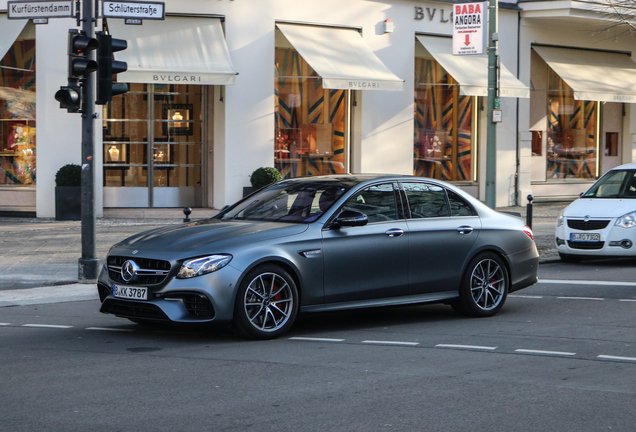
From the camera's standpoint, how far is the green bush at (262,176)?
2005cm

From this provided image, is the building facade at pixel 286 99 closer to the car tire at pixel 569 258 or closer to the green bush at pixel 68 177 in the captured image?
the green bush at pixel 68 177

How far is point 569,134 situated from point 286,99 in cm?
965

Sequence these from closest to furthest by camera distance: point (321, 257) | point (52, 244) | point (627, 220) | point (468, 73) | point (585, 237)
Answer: point (321, 257), point (627, 220), point (585, 237), point (52, 244), point (468, 73)

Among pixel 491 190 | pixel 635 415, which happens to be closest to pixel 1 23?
pixel 491 190

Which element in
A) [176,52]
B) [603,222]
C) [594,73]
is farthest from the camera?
[594,73]

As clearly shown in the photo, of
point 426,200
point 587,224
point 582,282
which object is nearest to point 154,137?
point 587,224

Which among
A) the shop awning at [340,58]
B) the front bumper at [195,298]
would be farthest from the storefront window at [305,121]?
→ the front bumper at [195,298]

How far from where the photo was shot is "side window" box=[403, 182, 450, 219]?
29.3 ft

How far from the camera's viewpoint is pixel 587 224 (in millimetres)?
14023

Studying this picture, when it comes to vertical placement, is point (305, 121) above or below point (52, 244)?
above

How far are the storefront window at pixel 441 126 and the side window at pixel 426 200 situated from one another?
1383 cm

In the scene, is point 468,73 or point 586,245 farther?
point 468,73

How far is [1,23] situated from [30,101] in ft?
5.71

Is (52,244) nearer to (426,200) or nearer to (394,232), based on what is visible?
(426,200)
